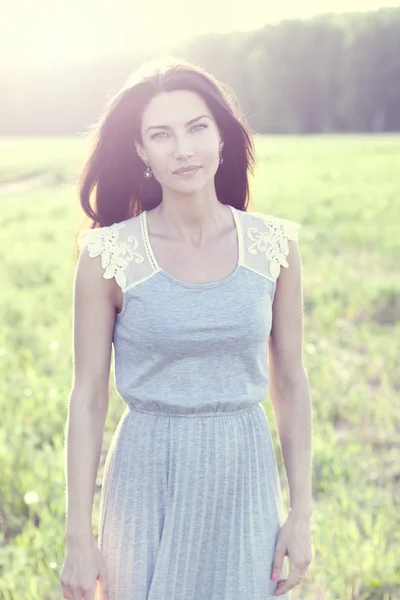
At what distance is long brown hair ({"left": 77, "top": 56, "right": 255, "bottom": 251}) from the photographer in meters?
1.96

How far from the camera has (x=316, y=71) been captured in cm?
5594

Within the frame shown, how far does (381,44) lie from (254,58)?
304 inches

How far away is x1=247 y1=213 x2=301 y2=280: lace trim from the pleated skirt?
1.12 feet

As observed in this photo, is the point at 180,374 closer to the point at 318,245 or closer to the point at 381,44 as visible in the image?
the point at 318,245

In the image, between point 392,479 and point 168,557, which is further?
point 392,479

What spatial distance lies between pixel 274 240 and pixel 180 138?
313mm

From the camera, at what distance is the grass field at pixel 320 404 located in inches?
116

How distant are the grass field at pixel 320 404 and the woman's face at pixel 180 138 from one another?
34cm

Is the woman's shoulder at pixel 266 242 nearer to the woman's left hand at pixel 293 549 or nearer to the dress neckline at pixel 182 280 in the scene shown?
the dress neckline at pixel 182 280

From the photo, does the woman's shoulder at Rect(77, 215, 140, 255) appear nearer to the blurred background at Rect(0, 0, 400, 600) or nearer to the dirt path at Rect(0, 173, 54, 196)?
the blurred background at Rect(0, 0, 400, 600)

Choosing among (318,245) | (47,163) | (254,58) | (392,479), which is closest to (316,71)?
(254,58)

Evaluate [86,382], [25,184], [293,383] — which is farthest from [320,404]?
[25,184]

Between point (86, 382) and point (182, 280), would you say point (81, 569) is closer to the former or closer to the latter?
point (86, 382)

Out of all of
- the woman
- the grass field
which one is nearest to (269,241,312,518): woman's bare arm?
the woman
